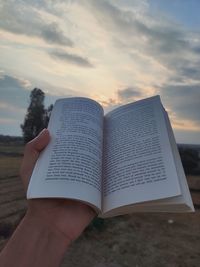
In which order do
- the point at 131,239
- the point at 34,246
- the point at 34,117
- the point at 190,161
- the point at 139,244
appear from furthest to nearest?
the point at 34,117, the point at 190,161, the point at 131,239, the point at 139,244, the point at 34,246

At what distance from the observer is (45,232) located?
676 millimetres

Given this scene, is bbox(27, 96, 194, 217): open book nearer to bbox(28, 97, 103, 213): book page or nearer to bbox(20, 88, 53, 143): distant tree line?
bbox(28, 97, 103, 213): book page

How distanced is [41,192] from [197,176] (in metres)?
6.76

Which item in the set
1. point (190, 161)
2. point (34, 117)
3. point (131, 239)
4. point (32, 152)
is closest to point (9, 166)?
point (34, 117)

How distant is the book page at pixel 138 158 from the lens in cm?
67

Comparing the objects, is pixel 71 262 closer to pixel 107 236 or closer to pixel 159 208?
pixel 107 236

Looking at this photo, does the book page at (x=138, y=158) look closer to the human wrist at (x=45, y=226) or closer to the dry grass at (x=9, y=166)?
the human wrist at (x=45, y=226)

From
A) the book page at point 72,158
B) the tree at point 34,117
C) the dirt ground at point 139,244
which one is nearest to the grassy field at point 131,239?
the dirt ground at point 139,244

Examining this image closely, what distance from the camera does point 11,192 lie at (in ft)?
21.1

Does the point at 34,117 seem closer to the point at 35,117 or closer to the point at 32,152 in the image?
the point at 35,117

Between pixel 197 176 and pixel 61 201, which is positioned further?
pixel 197 176

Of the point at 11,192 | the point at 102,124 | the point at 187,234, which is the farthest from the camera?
the point at 11,192

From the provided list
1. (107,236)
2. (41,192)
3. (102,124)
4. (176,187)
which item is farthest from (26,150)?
(107,236)

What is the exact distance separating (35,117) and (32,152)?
8211 millimetres
